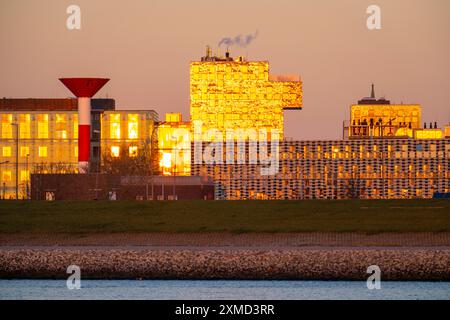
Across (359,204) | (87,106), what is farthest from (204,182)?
(359,204)

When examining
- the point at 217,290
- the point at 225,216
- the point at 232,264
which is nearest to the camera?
the point at 217,290

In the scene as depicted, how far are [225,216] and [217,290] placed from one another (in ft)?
85.8

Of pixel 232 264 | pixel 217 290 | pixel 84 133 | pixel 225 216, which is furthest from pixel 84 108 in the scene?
pixel 217 290

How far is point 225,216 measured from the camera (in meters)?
77.5

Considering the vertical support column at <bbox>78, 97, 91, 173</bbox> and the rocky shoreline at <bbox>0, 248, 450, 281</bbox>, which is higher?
the vertical support column at <bbox>78, 97, 91, 173</bbox>

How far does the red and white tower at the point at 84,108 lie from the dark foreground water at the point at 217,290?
9030 centimetres

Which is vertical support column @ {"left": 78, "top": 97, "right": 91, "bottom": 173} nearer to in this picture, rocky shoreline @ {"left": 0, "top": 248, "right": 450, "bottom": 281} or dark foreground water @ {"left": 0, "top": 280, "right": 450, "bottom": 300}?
rocky shoreline @ {"left": 0, "top": 248, "right": 450, "bottom": 281}

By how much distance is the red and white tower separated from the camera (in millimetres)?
146125

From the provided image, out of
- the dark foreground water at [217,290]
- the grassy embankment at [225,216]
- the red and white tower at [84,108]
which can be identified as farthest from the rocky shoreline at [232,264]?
the red and white tower at [84,108]

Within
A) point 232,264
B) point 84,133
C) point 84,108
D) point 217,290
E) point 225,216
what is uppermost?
point 84,108

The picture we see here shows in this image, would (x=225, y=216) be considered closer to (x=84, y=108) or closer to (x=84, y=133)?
(x=84, y=133)

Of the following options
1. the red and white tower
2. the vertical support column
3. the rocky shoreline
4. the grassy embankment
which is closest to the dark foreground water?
the rocky shoreline

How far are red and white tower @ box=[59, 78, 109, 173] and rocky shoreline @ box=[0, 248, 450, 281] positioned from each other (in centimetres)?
8861
